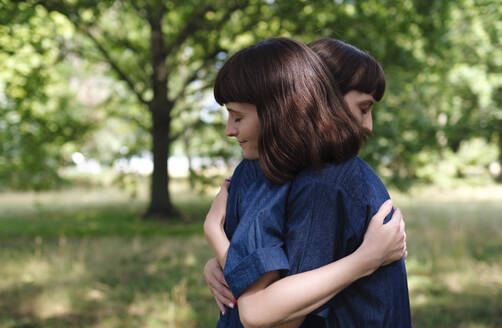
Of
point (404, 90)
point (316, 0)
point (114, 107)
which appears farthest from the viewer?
point (114, 107)

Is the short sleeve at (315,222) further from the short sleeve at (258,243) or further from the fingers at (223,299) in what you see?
the fingers at (223,299)

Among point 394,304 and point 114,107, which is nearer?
point 394,304

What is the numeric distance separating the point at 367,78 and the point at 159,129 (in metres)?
12.6

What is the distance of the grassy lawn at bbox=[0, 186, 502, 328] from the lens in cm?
533

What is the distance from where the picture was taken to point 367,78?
148 centimetres

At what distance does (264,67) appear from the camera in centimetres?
125

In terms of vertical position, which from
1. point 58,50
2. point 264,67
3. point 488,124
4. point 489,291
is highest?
point 58,50

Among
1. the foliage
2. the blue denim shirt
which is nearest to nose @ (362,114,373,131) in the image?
the blue denim shirt

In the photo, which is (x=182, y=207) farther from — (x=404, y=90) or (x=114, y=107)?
(x=404, y=90)

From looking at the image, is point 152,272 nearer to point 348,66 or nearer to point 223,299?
point 223,299

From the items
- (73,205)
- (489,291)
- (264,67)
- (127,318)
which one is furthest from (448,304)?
(73,205)

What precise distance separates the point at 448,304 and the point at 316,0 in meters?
5.52

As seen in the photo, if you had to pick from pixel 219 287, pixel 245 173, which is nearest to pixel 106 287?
pixel 219 287

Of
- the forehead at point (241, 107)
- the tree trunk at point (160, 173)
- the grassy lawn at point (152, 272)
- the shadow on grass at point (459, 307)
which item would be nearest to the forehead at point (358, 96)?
the forehead at point (241, 107)
